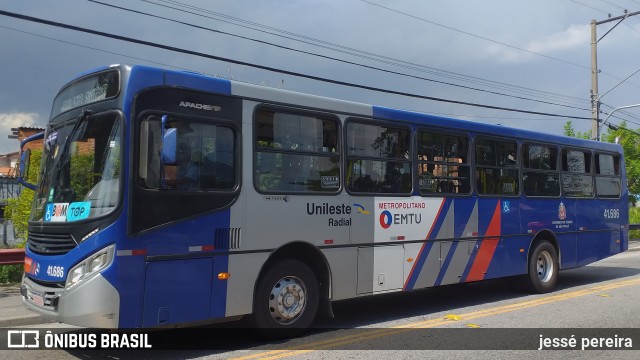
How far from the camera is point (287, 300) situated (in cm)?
704

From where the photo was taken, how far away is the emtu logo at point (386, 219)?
26.9 ft

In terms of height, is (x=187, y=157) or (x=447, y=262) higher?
(x=187, y=157)

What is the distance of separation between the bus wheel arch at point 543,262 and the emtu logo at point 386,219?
4.10m

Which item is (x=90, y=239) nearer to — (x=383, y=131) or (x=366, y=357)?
(x=366, y=357)

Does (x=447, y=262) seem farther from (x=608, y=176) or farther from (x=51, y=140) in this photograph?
(x=608, y=176)

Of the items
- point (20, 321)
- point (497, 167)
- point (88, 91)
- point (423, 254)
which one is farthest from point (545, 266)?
point (20, 321)

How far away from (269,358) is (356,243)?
90.7 inches

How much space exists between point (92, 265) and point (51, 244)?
30.2 inches

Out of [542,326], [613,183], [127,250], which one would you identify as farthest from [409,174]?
[613,183]

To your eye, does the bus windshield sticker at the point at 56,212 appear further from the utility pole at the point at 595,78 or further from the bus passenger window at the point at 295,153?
the utility pole at the point at 595,78

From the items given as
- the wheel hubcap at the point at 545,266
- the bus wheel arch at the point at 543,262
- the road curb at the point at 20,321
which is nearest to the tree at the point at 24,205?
the road curb at the point at 20,321

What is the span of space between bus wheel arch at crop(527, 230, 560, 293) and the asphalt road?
300mm

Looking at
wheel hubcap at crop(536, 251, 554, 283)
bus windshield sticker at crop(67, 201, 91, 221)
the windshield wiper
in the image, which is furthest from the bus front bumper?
wheel hubcap at crop(536, 251, 554, 283)

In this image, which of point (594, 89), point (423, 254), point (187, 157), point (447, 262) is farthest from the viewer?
point (594, 89)
